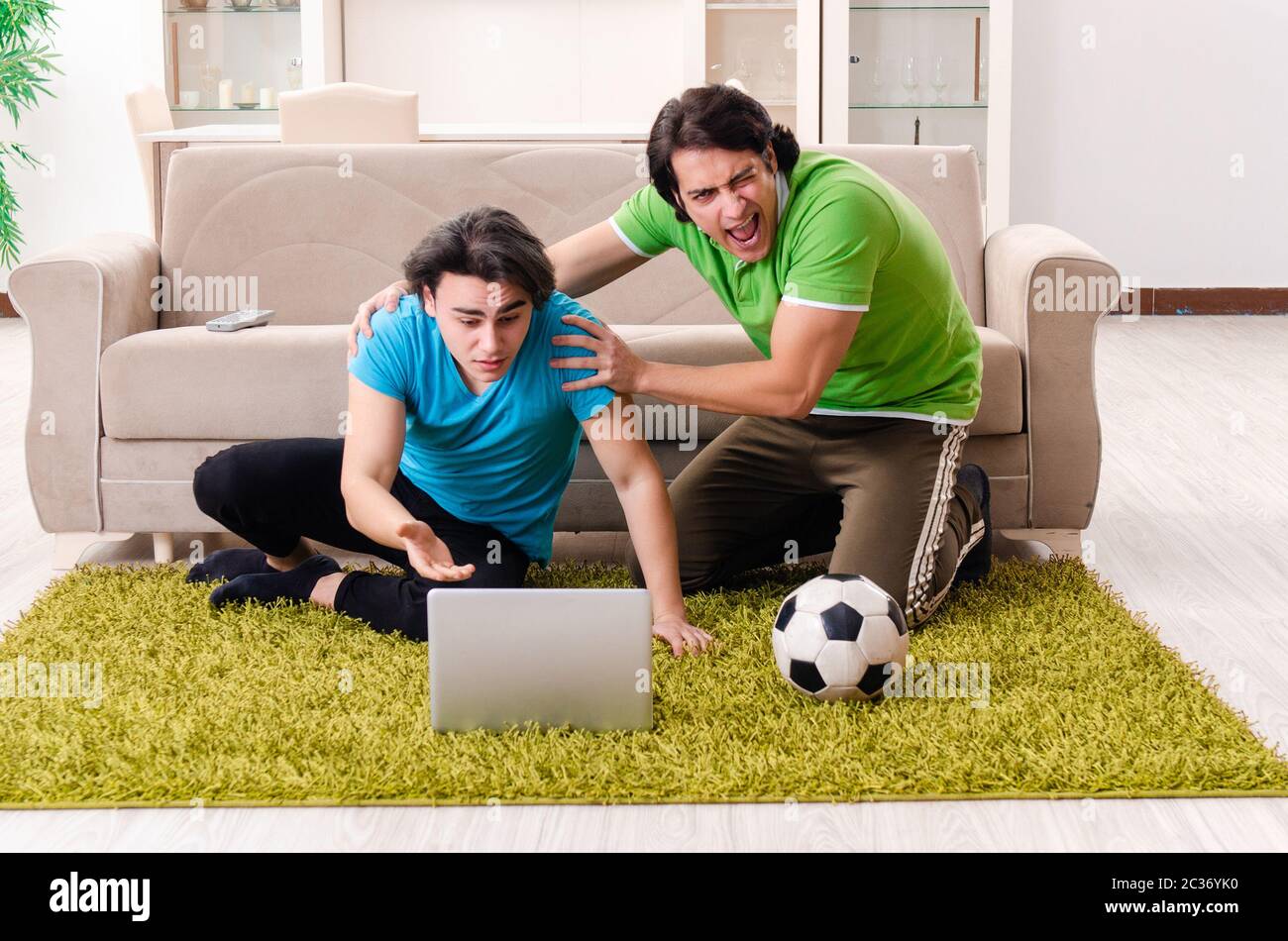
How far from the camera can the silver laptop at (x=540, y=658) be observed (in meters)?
1.71

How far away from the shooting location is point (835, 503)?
8.01 ft

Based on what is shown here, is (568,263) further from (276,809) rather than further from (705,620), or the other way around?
(276,809)

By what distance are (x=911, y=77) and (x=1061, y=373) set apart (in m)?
3.16

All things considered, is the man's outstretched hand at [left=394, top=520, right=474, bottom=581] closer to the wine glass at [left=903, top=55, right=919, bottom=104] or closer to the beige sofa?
the beige sofa

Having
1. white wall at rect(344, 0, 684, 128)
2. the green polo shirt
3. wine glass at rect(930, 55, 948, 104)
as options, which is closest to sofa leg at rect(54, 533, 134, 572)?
the green polo shirt

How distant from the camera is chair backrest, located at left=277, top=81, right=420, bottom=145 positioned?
4.38 meters

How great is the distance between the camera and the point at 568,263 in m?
2.32

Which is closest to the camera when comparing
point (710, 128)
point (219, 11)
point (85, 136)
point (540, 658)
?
point (540, 658)

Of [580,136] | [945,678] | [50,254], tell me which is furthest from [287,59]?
[945,678]

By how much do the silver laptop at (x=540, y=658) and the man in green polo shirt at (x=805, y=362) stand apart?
46 cm

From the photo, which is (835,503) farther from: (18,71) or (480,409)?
(18,71)

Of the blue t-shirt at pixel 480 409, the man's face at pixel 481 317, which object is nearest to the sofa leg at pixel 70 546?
the blue t-shirt at pixel 480 409

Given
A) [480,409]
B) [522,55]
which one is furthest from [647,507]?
[522,55]

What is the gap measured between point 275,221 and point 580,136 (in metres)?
2.22
